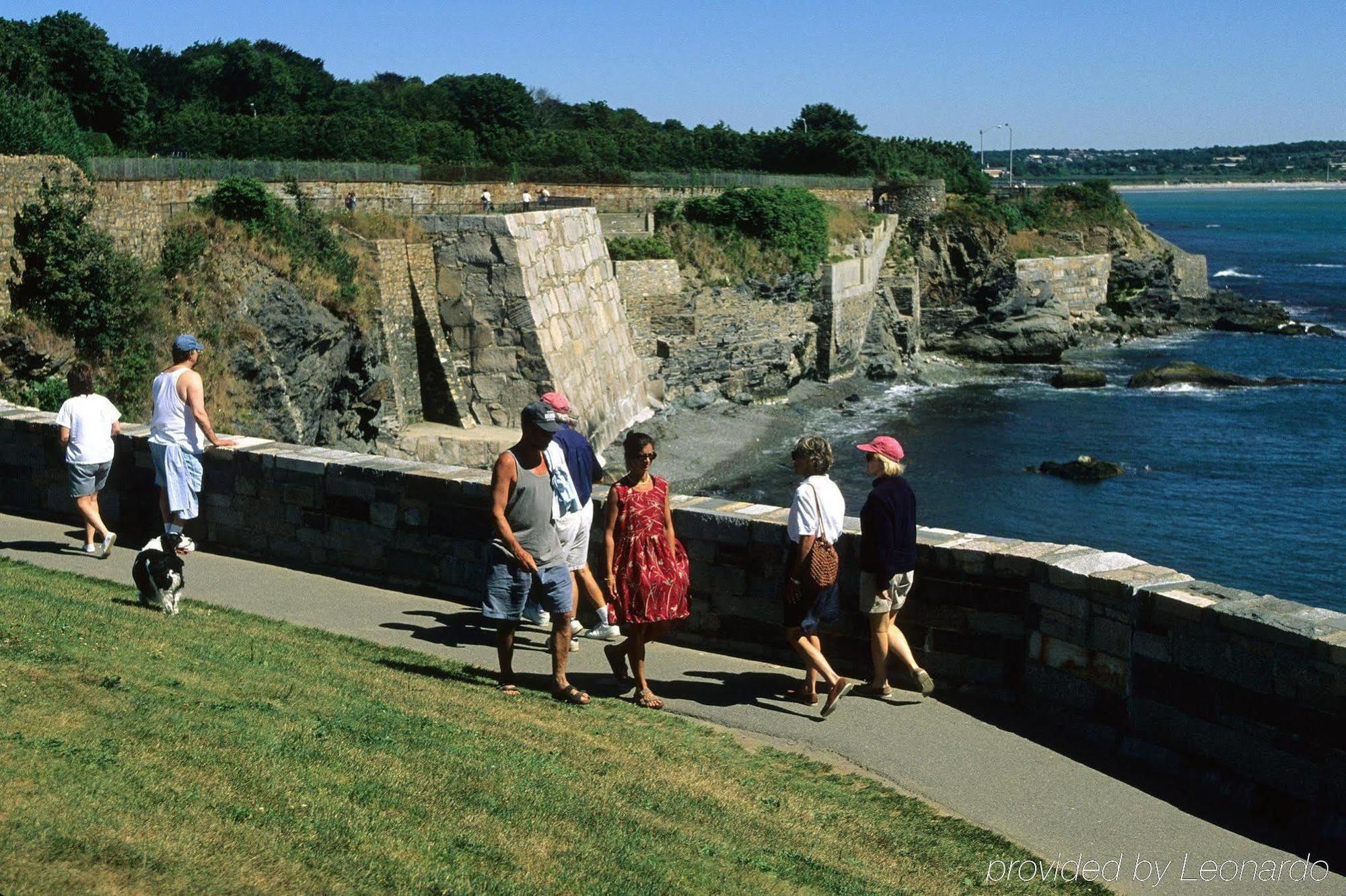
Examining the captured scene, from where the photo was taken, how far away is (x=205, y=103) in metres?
57.5

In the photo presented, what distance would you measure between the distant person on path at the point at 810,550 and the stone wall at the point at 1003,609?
68 centimetres

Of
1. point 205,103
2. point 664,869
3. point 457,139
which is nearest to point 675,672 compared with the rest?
point 664,869

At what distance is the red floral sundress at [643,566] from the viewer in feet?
25.1

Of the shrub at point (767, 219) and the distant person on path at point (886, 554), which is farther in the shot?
the shrub at point (767, 219)

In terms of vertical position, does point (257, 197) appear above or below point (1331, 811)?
above

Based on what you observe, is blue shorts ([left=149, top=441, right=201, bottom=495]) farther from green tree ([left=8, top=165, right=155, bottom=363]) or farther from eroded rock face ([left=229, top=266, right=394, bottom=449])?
eroded rock face ([left=229, top=266, right=394, bottom=449])

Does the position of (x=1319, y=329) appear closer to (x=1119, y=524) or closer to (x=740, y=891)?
(x=1119, y=524)

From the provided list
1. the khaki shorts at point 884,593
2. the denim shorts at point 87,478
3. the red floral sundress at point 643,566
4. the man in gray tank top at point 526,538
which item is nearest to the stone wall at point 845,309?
the denim shorts at point 87,478

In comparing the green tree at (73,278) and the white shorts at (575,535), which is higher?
the green tree at (73,278)

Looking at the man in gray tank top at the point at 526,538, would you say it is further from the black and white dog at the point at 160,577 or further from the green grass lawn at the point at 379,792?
the black and white dog at the point at 160,577

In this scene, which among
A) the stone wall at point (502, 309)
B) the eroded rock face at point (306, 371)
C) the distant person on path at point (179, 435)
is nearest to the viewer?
the distant person on path at point (179, 435)

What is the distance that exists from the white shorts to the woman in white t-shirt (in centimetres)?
Result: 459

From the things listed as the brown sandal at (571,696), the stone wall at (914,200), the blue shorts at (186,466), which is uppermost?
the stone wall at (914,200)

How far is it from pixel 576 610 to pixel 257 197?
1830 cm
